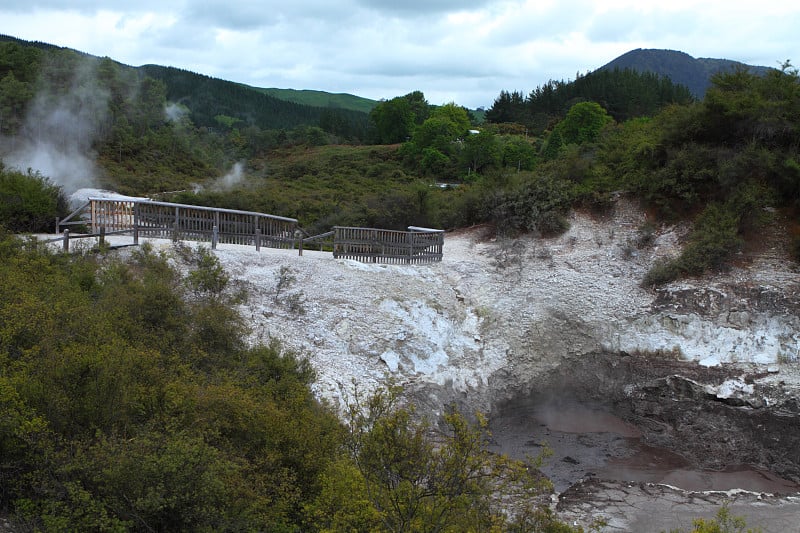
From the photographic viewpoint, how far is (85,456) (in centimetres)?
810

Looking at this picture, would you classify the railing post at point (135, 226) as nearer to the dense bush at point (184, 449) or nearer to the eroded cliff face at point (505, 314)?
the eroded cliff face at point (505, 314)

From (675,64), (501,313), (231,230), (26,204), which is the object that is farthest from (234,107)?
(501,313)

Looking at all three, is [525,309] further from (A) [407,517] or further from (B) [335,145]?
(B) [335,145]

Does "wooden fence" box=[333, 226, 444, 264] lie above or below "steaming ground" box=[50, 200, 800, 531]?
above

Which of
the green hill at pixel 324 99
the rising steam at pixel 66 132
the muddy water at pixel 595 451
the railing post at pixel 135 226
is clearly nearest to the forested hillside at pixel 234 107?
the rising steam at pixel 66 132

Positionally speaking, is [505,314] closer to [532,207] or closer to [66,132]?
[532,207]

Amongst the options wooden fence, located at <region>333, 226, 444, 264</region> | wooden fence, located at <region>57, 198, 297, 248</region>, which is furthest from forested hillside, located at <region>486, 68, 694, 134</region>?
wooden fence, located at <region>57, 198, 297, 248</region>

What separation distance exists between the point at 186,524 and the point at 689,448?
12.0 metres

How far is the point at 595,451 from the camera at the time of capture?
15398mm

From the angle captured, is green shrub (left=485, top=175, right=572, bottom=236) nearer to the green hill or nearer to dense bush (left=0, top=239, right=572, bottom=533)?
dense bush (left=0, top=239, right=572, bottom=533)

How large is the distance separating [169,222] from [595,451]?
12.1m

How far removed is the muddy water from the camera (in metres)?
14.1

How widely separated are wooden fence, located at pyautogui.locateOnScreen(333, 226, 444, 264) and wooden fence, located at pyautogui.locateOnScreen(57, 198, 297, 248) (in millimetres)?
2273

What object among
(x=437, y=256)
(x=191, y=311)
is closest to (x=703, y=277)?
(x=437, y=256)
